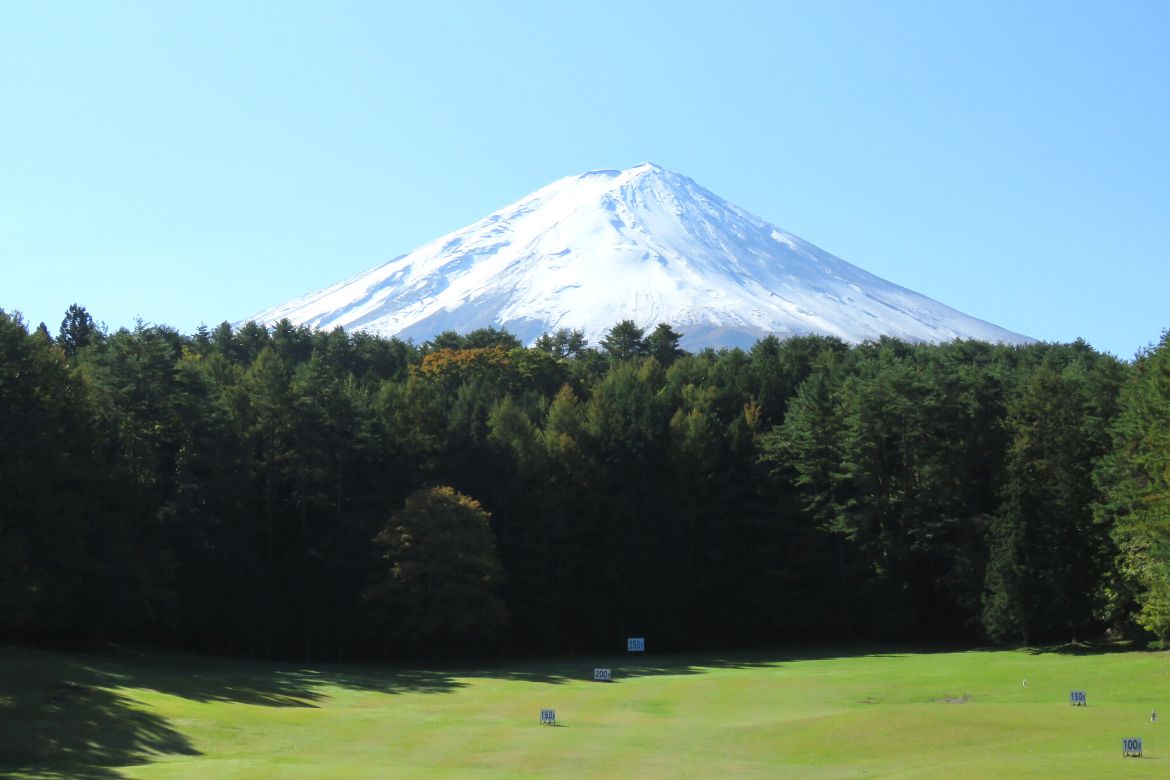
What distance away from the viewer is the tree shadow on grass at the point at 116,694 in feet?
96.4

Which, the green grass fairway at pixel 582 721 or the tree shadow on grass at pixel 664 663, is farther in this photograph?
the tree shadow on grass at pixel 664 663

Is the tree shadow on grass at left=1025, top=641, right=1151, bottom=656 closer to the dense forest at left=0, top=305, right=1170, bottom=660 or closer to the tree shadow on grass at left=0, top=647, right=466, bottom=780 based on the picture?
the dense forest at left=0, top=305, right=1170, bottom=660

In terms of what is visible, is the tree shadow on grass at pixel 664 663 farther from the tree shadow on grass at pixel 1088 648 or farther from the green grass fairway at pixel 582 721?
the tree shadow on grass at pixel 1088 648

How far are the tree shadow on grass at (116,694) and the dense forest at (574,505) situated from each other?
3.90 m

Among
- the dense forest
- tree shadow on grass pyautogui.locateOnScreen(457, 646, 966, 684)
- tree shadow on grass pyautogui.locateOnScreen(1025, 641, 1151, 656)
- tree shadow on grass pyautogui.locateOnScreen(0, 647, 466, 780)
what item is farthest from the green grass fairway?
the dense forest

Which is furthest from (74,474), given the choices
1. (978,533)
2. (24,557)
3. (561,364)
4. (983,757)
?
(561,364)

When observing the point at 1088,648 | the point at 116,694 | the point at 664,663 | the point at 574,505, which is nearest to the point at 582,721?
the point at 116,694

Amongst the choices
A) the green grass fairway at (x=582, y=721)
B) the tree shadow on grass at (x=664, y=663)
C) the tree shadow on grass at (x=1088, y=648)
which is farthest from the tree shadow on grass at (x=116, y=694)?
the tree shadow on grass at (x=1088, y=648)

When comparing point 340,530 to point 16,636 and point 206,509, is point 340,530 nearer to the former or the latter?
point 206,509

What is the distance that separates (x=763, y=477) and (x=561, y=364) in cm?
2991

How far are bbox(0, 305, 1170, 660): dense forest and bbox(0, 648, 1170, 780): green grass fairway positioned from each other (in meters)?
5.56

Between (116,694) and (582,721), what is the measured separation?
14.3 meters

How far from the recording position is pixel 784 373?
81.6 meters

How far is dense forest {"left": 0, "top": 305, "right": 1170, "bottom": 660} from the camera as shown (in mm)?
51844
